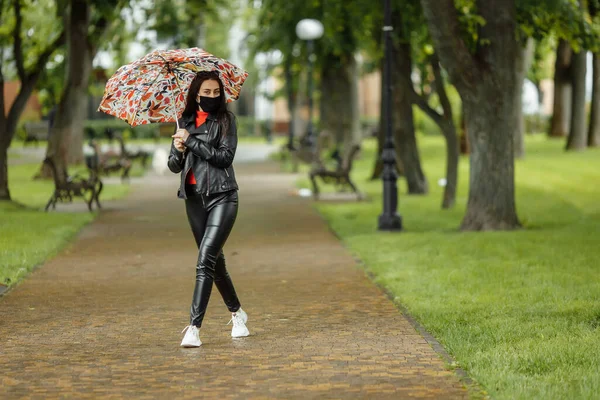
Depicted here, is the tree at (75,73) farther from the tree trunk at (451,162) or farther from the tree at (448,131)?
the tree trunk at (451,162)

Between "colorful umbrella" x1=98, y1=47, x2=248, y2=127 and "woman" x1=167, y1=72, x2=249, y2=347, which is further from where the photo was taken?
"colorful umbrella" x1=98, y1=47, x2=248, y2=127

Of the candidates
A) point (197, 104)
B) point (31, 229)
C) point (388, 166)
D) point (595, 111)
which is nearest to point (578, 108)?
point (595, 111)

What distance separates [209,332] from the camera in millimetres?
8828

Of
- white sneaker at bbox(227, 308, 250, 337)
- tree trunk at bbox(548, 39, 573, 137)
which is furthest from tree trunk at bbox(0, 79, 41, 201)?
tree trunk at bbox(548, 39, 573, 137)

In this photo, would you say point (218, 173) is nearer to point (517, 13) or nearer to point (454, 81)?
point (454, 81)

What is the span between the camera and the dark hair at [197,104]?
8.10 meters

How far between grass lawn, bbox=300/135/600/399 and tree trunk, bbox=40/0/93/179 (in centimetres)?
846

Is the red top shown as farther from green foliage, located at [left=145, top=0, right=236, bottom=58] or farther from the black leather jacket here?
green foliage, located at [left=145, top=0, right=236, bottom=58]

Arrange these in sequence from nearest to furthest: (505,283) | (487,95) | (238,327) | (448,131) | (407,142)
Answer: (238,327)
(505,283)
(487,95)
(448,131)
(407,142)

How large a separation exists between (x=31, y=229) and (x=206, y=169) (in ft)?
29.4

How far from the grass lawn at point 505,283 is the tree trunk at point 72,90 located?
333 inches

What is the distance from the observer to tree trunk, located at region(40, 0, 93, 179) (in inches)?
1056

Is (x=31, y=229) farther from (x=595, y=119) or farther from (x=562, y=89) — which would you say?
(x=562, y=89)

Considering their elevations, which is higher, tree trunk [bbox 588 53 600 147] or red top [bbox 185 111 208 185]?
red top [bbox 185 111 208 185]
